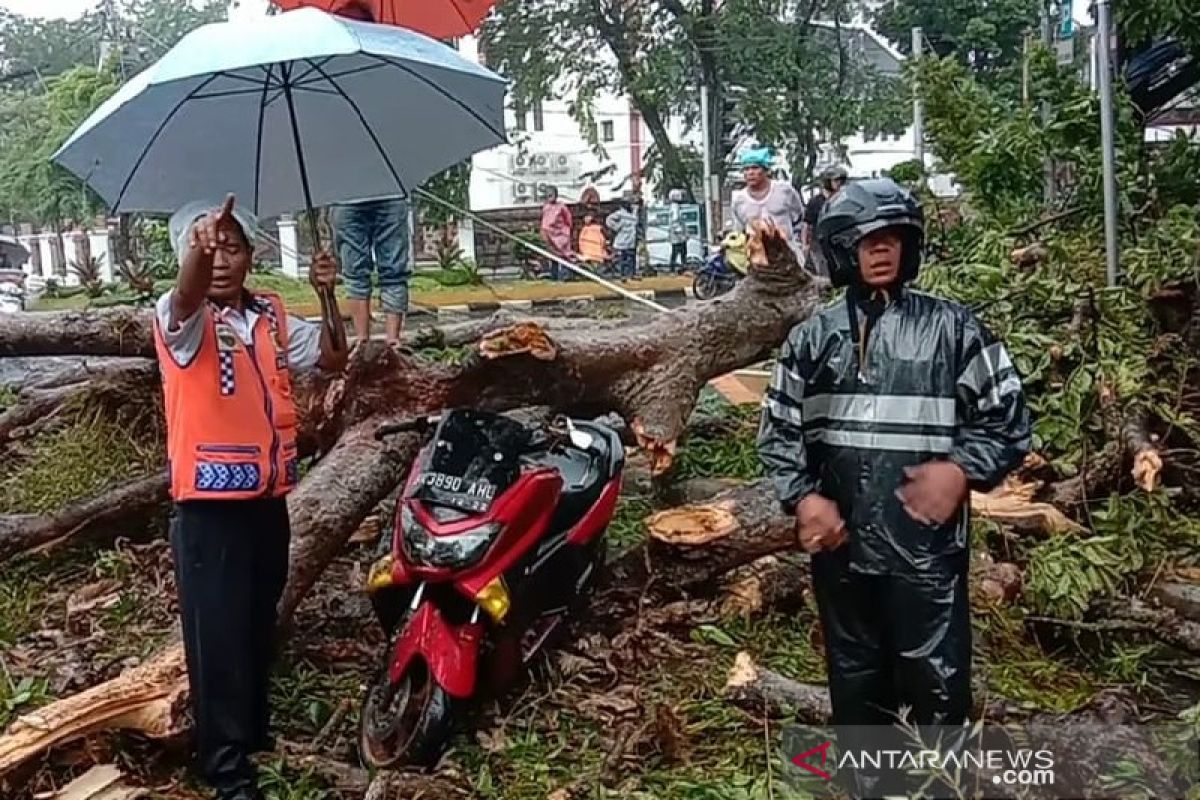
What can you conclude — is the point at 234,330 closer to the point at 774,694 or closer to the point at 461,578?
the point at 461,578

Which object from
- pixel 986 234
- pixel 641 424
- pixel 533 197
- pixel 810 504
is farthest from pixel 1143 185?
pixel 533 197

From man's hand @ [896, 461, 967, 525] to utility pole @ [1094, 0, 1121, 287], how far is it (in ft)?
9.74

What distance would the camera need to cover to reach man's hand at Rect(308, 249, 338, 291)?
3.67 m

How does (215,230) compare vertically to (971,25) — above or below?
below

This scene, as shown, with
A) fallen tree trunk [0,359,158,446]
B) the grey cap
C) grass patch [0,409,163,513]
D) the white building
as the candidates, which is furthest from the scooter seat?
the white building

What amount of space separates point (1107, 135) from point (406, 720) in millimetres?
3806

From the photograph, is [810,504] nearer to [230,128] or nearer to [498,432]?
[498,432]

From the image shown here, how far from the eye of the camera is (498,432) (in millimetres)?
3822

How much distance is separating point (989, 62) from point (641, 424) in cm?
2436

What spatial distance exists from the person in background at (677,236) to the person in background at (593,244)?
130 centimetres

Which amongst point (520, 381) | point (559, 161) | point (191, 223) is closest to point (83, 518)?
point (520, 381)

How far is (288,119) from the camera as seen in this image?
4.14 meters

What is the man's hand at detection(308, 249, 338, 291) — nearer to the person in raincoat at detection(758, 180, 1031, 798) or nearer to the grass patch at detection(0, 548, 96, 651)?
the person in raincoat at detection(758, 180, 1031, 798)

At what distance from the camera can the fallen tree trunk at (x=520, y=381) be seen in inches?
171
